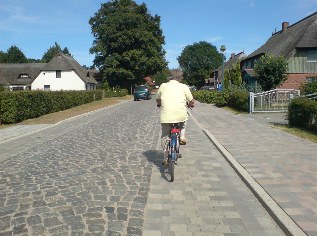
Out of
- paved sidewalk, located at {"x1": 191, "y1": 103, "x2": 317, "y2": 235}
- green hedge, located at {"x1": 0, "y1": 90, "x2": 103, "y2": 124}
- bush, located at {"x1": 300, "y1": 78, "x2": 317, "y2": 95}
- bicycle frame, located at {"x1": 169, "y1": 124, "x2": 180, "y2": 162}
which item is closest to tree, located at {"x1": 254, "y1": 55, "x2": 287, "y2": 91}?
bush, located at {"x1": 300, "y1": 78, "x2": 317, "y2": 95}

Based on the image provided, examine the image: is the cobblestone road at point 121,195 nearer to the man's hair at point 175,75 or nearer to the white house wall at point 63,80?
the man's hair at point 175,75

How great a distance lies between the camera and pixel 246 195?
579 cm

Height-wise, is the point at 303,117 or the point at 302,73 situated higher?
the point at 302,73

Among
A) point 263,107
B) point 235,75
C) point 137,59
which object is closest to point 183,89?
point 263,107

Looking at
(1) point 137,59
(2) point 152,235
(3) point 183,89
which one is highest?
(1) point 137,59

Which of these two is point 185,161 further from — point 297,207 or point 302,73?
point 302,73

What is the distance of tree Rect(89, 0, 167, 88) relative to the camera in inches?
2306

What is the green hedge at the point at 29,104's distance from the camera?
17484mm

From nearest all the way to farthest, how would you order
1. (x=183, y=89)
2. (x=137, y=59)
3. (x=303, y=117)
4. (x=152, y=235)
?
(x=152, y=235), (x=183, y=89), (x=303, y=117), (x=137, y=59)

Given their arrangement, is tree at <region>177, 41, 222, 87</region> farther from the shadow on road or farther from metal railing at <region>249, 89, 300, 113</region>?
the shadow on road

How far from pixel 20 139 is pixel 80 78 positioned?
54149mm

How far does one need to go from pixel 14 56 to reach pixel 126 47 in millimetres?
61922

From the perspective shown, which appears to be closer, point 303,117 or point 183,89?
point 183,89

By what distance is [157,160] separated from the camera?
8500 mm
